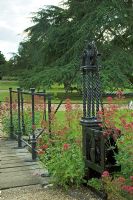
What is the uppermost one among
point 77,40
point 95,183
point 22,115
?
point 77,40

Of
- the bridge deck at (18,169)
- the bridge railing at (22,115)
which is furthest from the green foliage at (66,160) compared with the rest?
the bridge railing at (22,115)

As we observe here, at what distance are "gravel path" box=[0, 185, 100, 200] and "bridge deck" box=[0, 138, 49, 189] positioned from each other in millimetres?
209

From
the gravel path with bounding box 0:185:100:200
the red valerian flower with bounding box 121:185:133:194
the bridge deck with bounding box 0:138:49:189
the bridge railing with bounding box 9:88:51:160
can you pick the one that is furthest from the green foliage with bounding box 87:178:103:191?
the bridge railing with bounding box 9:88:51:160

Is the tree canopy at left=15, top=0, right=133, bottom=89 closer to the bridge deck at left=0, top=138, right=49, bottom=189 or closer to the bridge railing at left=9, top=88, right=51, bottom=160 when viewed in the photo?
the bridge railing at left=9, top=88, right=51, bottom=160

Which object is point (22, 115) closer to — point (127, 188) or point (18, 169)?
point (18, 169)

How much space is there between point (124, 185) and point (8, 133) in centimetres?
657

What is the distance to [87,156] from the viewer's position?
5.29 m

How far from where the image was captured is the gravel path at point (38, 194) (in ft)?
16.4

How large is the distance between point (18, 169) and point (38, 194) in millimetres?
1475

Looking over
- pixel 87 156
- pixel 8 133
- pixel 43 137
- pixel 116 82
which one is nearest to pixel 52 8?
pixel 116 82

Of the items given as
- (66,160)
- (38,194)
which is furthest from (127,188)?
(38,194)

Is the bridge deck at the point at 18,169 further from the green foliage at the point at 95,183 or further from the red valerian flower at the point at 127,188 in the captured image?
the red valerian flower at the point at 127,188

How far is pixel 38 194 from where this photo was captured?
5.16 meters

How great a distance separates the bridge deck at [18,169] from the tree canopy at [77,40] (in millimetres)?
19979
